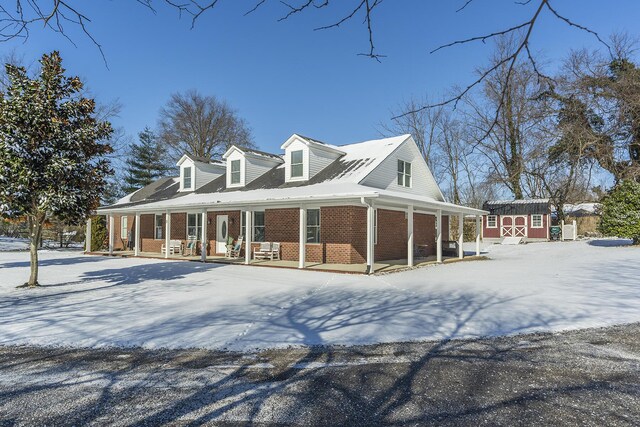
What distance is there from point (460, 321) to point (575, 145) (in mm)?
25433

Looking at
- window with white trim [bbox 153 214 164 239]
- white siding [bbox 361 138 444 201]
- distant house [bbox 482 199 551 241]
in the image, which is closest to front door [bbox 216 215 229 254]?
window with white trim [bbox 153 214 164 239]

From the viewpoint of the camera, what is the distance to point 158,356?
4.94 meters

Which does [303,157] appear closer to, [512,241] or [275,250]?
[275,250]

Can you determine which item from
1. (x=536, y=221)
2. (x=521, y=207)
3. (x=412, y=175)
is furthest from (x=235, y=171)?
(x=536, y=221)

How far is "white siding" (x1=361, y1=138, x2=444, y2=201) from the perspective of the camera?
1694 cm

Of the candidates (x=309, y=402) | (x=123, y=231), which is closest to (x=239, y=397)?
(x=309, y=402)

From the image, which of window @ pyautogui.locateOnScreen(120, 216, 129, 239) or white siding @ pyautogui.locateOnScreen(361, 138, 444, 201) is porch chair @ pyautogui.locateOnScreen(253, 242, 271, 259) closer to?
white siding @ pyautogui.locateOnScreen(361, 138, 444, 201)

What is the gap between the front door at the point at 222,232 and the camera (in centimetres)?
1961

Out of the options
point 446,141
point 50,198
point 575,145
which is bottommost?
point 50,198

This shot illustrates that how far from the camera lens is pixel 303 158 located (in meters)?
18.1

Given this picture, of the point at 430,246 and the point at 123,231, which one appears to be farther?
the point at 123,231

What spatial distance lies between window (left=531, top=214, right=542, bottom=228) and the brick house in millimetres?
14773

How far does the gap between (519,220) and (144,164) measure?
3964 centimetres

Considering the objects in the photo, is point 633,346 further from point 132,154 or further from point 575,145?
point 132,154
